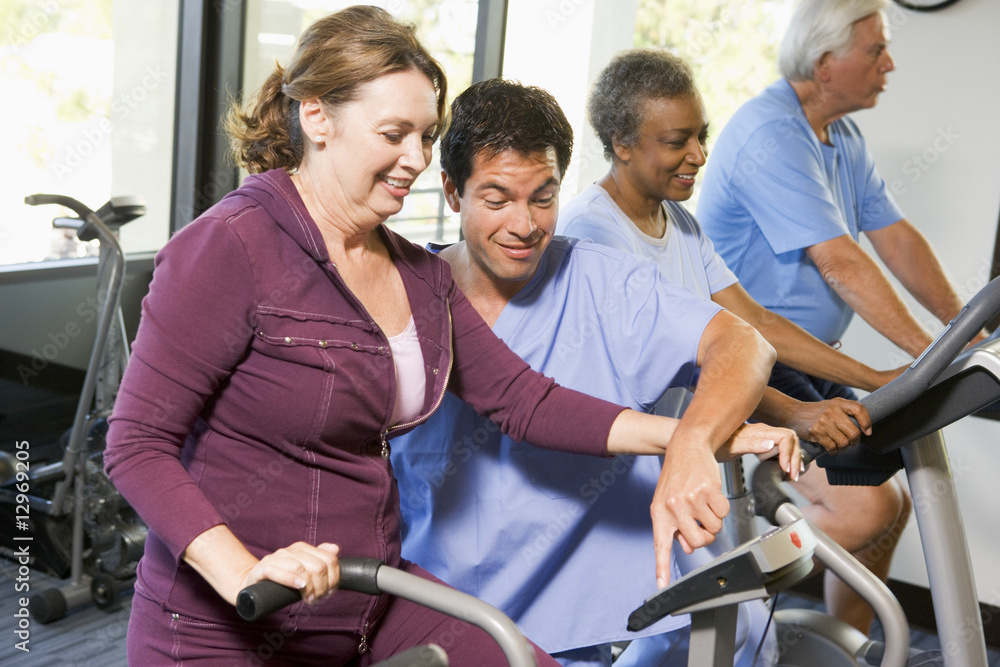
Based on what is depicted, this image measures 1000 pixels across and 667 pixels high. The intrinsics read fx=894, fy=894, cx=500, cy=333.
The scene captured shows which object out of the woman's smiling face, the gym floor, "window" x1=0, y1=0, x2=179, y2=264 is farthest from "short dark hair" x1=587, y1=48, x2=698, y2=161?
"window" x1=0, y1=0, x2=179, y2=264

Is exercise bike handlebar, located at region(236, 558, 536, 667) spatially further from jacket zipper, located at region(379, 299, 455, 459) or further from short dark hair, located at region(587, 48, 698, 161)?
short dark hair, located at region(587, 48, 698, 161)

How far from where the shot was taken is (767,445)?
133 centimetres

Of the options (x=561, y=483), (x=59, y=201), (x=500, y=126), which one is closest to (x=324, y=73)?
(x=500, y=126)

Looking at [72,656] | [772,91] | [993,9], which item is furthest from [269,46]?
[993,9]

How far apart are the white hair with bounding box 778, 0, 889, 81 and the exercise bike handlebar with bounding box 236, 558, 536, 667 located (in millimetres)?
1927

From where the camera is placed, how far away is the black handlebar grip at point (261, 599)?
0.87 meters

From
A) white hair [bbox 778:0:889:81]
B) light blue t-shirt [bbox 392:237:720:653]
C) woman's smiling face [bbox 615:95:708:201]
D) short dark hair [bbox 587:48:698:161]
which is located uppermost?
white hair [bbox 778:0:889:81]

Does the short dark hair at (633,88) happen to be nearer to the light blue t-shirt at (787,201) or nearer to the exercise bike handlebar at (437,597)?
the light blue t-shirt at (787,201)

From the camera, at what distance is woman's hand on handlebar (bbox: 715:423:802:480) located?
132 cm

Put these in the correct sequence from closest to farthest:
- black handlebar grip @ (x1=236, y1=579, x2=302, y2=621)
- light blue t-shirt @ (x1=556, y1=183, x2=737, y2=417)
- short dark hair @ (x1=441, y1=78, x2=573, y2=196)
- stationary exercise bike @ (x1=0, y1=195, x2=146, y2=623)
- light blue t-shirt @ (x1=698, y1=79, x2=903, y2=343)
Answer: black handlebar grip @ (x1=236, y1=579, x2=302, y2=621), short dark hair @ (x1=441, y1=78, x2=573, y2=196), light blue t-shirt @ (x1=556, y1=183, x2=737, y2=417), light blue t-shirt @ (x1=698, y1=79, x2=903, y2=343), stationary exercise bike @ (x1=0, y1=195, x2=146, y2=623)

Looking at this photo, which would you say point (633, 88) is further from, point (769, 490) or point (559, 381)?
point (769, 490)

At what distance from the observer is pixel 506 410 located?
142 centimetres

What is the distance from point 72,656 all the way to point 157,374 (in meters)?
1.90

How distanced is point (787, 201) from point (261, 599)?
1797 mm
